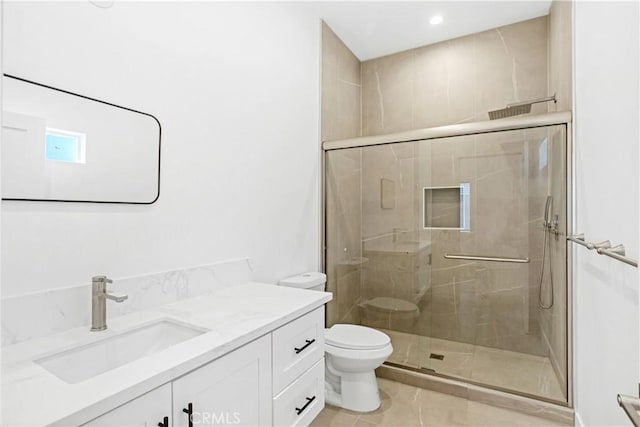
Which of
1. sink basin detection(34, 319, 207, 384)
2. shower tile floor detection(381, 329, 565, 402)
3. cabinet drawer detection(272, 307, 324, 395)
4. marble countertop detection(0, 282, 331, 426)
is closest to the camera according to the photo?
marble countertop detection(0, 282, 331, 426)

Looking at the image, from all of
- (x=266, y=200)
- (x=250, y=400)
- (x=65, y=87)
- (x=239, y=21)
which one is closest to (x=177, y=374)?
(x=250, y=400)

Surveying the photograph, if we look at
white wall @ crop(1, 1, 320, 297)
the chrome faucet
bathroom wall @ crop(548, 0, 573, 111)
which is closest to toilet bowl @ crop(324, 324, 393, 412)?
white wall @ crop(1, 1, 320, 297)

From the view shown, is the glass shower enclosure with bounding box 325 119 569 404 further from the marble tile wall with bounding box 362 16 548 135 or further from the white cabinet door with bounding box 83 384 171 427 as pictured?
the white cabinet door with bounding box 83 384 171 427

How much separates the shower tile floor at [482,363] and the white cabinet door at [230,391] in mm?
1617

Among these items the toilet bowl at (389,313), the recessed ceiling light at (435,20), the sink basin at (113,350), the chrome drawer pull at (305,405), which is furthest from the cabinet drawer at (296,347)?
the recessed ceiling light at (435,20)

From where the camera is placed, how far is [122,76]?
4.25 ft

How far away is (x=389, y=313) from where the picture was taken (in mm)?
2793

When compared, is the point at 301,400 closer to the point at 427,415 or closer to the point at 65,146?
the point at 427,415

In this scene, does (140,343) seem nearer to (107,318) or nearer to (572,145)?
(107,318)

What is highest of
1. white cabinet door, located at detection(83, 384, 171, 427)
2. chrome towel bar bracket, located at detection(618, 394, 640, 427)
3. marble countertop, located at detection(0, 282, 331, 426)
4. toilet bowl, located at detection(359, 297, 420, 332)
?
chrome towel bar bracket, located at detection(618, 394, 640, 427)

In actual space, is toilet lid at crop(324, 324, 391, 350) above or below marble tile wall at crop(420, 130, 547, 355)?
below

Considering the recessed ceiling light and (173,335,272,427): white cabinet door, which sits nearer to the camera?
(173,335,272,427): white cabinet door

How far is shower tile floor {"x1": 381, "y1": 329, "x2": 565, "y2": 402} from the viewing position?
2.13m

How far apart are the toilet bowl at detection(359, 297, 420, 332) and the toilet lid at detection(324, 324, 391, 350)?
0.56m
